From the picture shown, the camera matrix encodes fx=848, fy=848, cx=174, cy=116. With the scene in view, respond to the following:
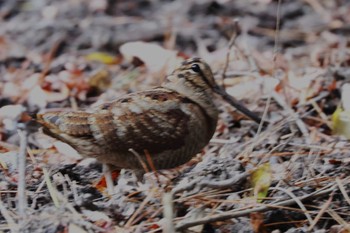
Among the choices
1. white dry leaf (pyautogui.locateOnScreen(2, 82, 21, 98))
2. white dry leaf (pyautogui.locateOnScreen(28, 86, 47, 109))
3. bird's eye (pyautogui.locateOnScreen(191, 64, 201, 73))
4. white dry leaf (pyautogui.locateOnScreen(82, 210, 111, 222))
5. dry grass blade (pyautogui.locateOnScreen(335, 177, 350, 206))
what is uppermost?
bird's eye (pyautogui.locateOnScreen(191, 64, 201, 73))

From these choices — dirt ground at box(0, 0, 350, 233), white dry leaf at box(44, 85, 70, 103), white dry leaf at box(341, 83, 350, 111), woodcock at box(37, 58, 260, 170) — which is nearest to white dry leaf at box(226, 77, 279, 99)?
dirt ground at box(0, 0, 350, 233)

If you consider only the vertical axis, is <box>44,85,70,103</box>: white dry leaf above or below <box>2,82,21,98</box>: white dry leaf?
below

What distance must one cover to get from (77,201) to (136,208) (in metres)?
Result: 0.29

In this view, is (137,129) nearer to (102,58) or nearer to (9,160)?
(9,160)

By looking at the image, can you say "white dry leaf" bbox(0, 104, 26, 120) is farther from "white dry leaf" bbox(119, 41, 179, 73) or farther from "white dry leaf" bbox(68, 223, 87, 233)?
"white dry leaf" bbox(68, 223, 87, 233)

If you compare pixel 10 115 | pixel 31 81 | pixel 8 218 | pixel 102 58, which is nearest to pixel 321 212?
pixel 8 218

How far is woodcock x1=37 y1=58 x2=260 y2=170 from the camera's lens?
4.36 metres

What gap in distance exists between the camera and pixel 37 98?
6398 millimetres

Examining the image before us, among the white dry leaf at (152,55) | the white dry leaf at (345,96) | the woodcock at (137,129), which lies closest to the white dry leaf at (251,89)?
the white dry leaf at (345,96)

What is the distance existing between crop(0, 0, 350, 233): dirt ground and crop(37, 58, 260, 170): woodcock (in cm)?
13

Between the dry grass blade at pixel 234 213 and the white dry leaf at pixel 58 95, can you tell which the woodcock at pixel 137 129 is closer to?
the dry grass blade at pixel 234 213

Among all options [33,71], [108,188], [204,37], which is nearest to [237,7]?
[204,37]

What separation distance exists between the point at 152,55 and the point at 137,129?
104 inches

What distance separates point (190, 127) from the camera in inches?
179
